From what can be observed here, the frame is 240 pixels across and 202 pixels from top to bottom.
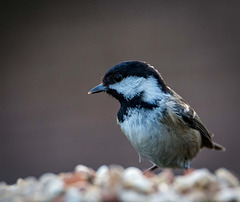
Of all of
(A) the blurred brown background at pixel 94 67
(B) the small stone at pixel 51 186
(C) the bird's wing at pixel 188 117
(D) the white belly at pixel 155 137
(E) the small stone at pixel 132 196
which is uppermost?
(A) the blurred brown background at pixel 94 67

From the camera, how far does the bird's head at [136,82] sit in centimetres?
203

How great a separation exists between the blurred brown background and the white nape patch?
2.40 metres

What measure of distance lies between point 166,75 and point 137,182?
11.5 feet

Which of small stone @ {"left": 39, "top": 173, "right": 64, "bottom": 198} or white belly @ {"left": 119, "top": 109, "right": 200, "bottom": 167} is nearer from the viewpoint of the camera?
small stone @ {"left": 39, "top": 173, "right": 64, "bottom": 198}

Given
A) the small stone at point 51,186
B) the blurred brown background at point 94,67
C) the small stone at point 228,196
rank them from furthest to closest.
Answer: the blurred brown background at point 94,67 < the small stone at point 51,186 < the small stone at point 228,196

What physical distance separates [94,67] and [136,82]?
8.84 feet

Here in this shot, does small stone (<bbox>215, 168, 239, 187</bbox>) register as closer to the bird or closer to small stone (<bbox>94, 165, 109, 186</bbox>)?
small stone (<bbox>94, 165, 109, 186</bbox>)

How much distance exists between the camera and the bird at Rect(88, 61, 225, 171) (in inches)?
77.3

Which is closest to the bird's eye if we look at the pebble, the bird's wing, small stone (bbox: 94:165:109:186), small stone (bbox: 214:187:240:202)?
the bird's wing

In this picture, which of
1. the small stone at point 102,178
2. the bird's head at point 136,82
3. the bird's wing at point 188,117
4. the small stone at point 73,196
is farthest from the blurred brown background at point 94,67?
the small stone at point 73,196

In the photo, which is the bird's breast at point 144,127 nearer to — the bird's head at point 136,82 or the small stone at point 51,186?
the bird's head at point 136,82

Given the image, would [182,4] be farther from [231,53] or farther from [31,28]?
[31,28]

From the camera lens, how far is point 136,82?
2.04 meters

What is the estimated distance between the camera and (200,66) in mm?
4551
